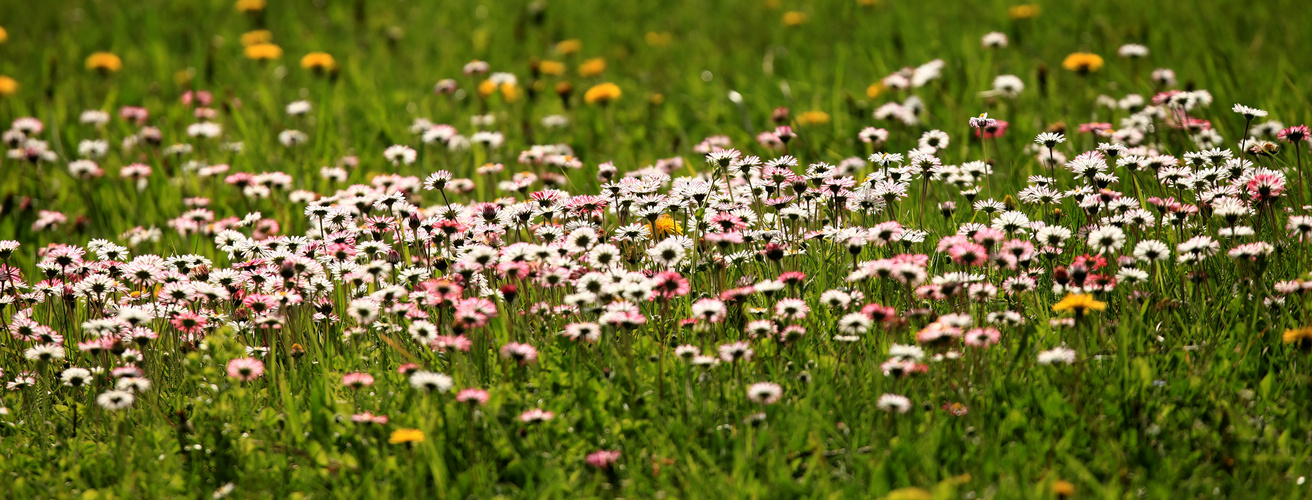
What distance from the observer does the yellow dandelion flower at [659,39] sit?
813 cm


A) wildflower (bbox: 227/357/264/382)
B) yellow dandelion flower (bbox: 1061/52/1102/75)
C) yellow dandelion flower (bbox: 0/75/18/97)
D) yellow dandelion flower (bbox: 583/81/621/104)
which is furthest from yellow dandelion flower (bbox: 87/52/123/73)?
yellow dandelion flower (bbox: 1061/52/1102/75)

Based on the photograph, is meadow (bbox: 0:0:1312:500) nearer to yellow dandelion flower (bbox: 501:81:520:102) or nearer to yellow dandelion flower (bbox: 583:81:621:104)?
yellow dandelion flower (bbox: 583:81:621:104)

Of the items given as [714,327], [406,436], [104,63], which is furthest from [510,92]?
[406,436]

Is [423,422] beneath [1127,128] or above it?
beneath

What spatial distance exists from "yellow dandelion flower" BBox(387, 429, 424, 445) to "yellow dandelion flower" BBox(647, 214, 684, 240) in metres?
1.34

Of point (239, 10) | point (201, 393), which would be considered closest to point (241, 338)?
point (201, 393)

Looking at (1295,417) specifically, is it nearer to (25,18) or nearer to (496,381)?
(496,381)

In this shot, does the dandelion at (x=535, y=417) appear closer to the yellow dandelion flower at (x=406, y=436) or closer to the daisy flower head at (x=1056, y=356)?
the yellow dandelion flower at (x=406, y=436)

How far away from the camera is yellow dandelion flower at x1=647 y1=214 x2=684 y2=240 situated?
12.4ft

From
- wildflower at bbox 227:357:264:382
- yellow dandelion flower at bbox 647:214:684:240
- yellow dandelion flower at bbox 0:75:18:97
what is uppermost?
yellow dandelion flower at bbox 0:75:18:97

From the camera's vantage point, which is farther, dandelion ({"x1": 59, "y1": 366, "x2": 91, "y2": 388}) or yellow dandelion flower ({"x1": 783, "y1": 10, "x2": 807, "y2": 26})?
yellow dandelion flower ({"x1": 783, "y1": 10, "x2": 807, "y2": 26})

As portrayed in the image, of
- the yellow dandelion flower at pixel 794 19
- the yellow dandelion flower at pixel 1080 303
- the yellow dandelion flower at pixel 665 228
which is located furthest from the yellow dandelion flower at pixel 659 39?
the yellow dandelion flower at pixel 1080 303

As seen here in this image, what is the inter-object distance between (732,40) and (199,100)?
3.91 m

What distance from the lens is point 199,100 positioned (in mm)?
6582
